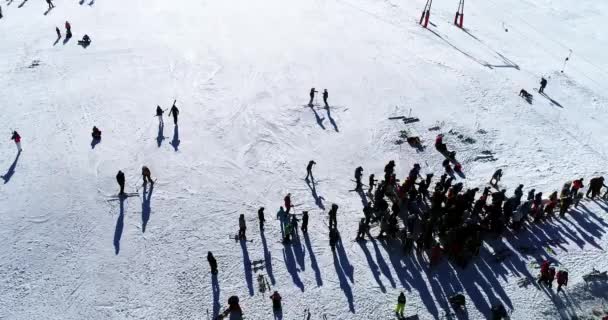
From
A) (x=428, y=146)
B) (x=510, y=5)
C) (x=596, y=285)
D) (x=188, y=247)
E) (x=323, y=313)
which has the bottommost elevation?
(x=323, y=313)

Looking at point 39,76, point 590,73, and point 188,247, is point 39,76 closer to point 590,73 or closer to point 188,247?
point 188,247

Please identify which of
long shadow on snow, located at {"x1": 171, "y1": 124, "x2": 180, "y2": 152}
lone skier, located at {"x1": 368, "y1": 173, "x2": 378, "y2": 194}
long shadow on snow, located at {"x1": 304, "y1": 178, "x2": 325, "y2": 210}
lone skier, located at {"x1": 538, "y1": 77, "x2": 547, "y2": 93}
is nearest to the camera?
long shadow on snow, located at {"x1": 304, "y1": 178, "x2": 325, "y2": 210}

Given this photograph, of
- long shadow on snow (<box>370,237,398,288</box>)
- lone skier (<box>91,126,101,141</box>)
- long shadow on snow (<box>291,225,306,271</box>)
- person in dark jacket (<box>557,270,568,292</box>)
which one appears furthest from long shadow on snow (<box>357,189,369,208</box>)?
lone skier (<box>91,126,101,141</box>)

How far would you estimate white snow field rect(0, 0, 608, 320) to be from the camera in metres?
17.8

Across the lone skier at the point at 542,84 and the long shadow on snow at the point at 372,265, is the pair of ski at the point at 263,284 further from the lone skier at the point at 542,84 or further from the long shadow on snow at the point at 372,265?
the lone skier at the point at 542,84

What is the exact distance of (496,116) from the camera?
2983 centimetres

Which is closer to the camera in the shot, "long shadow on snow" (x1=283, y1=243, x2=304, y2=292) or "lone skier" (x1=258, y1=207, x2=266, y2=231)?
"long shadow on snow" (x1=283, y1=243, x2=304, y2=292)

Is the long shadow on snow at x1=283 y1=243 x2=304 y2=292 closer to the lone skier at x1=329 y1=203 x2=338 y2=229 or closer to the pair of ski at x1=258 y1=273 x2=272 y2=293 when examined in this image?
the pair of ski at x1=258 y1=273 x2=272 y2=293

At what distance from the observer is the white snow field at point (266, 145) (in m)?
17.8

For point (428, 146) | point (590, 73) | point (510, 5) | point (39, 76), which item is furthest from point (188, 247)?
point (510, 5)

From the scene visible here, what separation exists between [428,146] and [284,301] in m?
13.4

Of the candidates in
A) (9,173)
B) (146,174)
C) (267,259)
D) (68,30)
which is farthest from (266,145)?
(68,30)

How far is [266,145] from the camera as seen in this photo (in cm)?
2577

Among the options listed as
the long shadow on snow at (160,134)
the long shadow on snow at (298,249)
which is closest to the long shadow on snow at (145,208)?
the long shadow on snow at (160,134)
